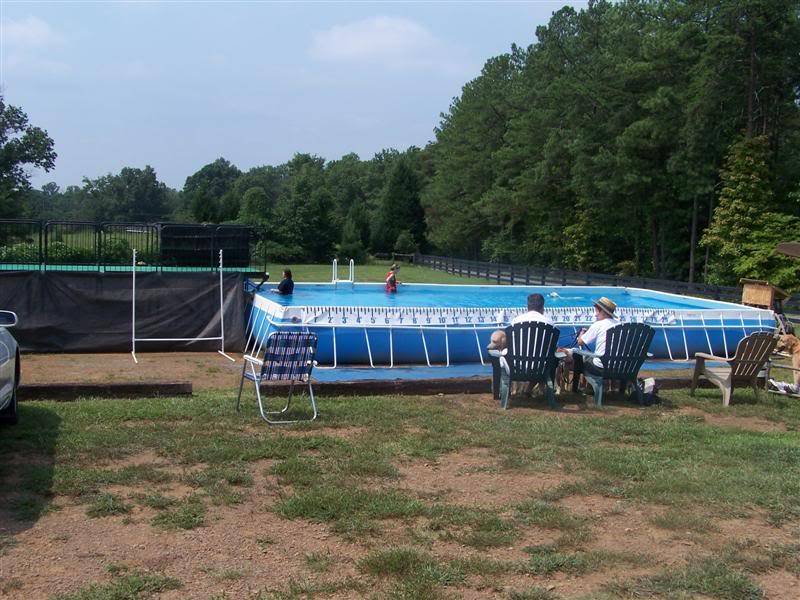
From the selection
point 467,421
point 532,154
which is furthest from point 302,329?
point 532,154

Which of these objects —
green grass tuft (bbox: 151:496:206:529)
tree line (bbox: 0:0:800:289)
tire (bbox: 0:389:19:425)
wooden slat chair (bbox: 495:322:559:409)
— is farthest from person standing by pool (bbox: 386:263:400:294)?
green grass tuft (bbox: 151:496:206:529)

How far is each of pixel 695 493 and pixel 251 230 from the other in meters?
13.2

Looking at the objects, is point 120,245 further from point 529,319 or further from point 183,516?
point 183,516

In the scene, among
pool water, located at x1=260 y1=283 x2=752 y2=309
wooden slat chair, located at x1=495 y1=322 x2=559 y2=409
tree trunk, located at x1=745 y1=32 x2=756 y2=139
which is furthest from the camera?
tree trunk, located at x1=745 y1=32 x2=756 y2=139

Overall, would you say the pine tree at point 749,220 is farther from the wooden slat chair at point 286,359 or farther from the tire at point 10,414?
the tire at point 10,414

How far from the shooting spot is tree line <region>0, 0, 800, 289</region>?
98.7 feet

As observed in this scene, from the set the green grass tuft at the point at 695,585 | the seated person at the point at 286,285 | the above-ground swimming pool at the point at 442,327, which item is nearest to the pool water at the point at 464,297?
the seated person at the point at 286,285

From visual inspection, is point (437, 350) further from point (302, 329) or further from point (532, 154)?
point (532, 154)

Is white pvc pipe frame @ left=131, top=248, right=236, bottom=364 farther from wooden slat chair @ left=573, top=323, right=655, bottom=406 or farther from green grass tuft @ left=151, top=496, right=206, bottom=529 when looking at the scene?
green grass tuft @ left=151, top=496, right=206, bottom=529

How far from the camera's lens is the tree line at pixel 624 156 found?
98.7ft

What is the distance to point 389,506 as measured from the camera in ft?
16.4

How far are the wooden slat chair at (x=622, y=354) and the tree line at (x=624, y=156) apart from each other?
855 inches

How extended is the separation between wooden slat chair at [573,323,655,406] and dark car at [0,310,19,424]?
5.80 metres

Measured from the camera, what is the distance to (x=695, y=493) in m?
5.43
